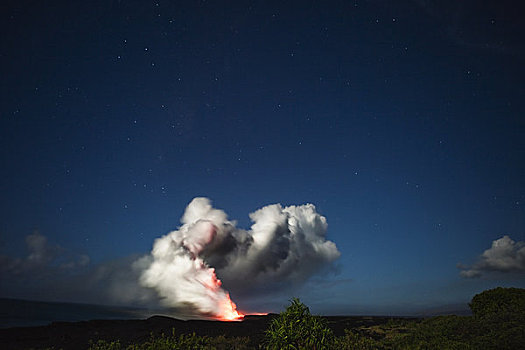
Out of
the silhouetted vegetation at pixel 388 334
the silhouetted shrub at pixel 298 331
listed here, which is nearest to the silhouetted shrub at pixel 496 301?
the silhouetted vegetation at pixel 388 334

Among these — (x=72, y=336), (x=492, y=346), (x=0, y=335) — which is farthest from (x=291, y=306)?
(x=0, y=335)

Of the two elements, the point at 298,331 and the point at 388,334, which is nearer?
the point at 298,331

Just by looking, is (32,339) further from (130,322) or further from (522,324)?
(522,324)

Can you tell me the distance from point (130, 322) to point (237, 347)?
46.8 ft

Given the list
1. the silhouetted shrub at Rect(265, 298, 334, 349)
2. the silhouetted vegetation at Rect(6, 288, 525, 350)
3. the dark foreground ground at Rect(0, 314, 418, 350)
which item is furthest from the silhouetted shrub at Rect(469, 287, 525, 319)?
the silhouetted shrub at Rect(265, 298, 334, 349)

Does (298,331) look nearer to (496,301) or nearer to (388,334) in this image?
(388,334)

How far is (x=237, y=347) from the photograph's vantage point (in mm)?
16875

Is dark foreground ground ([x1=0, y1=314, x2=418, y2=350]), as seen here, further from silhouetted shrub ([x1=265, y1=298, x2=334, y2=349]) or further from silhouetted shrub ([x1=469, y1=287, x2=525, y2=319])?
silhouetted shrub ([x1=469, y1=287, x2=525, y2=319])

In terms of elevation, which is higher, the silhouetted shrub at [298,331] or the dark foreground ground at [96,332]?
the silhouetted shrub at [298,331]

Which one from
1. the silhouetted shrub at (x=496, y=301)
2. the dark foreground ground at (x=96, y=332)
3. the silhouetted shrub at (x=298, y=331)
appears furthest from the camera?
the silhouetted shrub at (x=496, y=301)

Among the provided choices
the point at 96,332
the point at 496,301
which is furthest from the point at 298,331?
the point at 496,301

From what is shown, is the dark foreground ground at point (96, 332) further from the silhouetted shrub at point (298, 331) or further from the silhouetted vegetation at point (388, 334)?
the silhouetted shrub at point (298, 331)

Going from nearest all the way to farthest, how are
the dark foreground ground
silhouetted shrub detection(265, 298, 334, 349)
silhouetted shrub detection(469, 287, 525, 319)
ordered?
silhouetted shrub detection(265, 298, 334, 349)
the dark foreground ground
silhouetted shrub detection(469, 287, 525, 319)

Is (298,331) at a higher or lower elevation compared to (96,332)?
higher
